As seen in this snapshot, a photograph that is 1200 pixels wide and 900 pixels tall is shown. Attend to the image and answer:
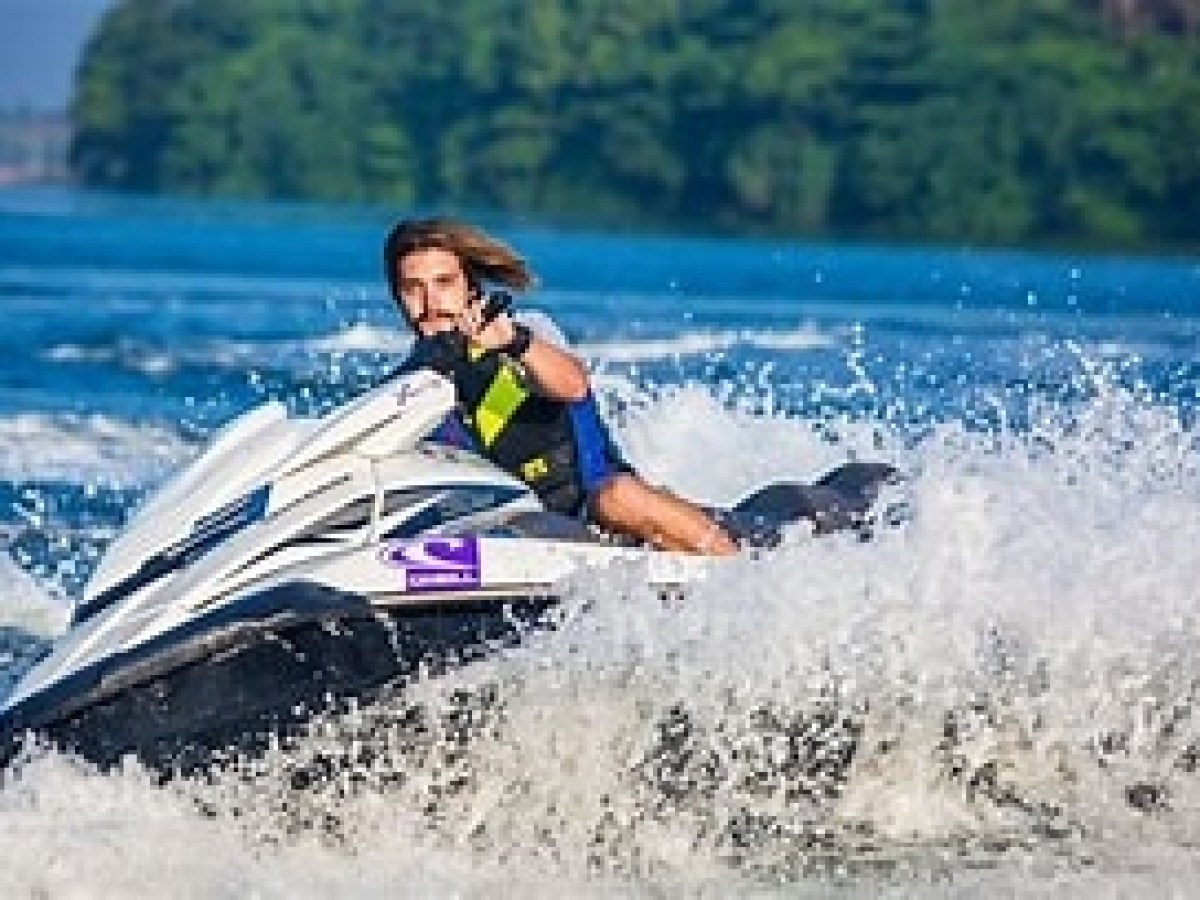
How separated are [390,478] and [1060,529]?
1.56 metres

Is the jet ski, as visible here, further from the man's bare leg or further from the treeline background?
the treeline background

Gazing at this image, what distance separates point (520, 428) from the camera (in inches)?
278

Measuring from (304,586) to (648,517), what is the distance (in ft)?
2.81

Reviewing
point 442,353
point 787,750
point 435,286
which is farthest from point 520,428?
point 787,750

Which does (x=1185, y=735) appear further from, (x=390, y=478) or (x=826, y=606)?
(x=390, y=478)

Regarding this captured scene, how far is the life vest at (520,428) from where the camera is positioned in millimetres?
6930

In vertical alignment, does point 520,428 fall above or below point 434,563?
above

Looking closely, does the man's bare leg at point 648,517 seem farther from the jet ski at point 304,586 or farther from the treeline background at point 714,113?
the treeline background at point 714,113

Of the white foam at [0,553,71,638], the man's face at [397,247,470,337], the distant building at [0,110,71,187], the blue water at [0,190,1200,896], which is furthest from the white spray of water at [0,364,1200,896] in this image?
the distant building at [0,110,71,187]

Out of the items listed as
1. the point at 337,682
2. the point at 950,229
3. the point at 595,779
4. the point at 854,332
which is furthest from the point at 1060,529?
the point at 950,229

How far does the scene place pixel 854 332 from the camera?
24.2 m

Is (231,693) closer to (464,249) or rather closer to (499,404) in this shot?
(499,404)

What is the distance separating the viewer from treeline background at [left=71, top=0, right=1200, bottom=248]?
7288 cm

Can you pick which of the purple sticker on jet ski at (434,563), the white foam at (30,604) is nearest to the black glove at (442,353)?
the purple sticker on jet ski at (434,563)
